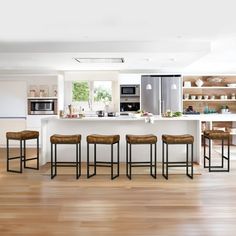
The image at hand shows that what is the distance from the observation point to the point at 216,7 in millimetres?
3604

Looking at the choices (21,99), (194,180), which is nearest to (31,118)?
(21,99)

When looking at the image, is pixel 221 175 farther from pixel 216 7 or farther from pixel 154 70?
pixel 154 70

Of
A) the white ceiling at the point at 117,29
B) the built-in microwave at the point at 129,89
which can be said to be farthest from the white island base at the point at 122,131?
the built-in microwave at the point at 129,89

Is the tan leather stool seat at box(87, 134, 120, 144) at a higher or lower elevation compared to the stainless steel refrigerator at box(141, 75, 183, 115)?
lower

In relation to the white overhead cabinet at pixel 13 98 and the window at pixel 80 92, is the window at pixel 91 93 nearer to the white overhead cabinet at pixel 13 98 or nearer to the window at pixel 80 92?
the window at pixel 80 92

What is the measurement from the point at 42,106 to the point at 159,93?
128 inches

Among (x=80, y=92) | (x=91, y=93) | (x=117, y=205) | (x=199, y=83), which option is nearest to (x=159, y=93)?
(x=199, y=83)

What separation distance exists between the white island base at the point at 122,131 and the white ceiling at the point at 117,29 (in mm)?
1293

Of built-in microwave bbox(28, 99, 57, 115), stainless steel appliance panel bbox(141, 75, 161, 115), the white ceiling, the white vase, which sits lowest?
built-in microwave bbox(28, 99, 57, 115)

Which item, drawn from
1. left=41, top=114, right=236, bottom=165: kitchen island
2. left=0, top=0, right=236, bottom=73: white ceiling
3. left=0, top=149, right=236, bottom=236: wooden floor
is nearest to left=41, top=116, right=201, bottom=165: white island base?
left=41, top=114, right=236, bottom=165: kitchen island

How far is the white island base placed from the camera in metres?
6.08

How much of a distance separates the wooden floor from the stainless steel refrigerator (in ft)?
11.7

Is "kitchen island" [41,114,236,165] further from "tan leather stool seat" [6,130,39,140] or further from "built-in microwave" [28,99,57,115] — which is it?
"built-in microwave" [28,99,57,115]

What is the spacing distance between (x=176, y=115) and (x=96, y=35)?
227 cm
